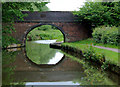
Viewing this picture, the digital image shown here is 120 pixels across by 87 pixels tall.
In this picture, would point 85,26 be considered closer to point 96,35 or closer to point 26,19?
point 96,35

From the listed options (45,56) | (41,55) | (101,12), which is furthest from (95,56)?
(101,12)

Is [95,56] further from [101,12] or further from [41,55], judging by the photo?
[101,12]

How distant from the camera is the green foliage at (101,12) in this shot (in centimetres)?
1529

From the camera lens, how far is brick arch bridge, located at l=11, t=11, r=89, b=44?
678 inches

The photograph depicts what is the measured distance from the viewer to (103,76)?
5.48 m

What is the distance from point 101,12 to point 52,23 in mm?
5176

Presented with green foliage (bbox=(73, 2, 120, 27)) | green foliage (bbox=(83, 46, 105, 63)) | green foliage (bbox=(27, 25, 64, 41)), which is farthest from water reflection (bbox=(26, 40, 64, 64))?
green foliage (bbox=(27, 25, 64, 41))

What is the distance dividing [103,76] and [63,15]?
12843 millimetres

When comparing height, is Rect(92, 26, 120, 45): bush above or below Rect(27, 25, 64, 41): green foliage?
above

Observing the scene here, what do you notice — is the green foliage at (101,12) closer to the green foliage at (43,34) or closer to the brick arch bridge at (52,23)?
the brick arch bridge at (52,23)

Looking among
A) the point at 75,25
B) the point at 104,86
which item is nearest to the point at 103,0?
the point at 75,25

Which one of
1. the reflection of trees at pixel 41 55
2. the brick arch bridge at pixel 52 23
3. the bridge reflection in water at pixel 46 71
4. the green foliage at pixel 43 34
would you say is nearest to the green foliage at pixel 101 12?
the brick arch bridge at pixel 52 23

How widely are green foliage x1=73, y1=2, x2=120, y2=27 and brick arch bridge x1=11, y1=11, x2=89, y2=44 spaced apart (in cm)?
150

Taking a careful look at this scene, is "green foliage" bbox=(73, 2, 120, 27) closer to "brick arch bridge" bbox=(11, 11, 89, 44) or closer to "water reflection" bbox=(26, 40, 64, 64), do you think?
"brick arch bridge" bbox=(11, 11, 89, 44)
